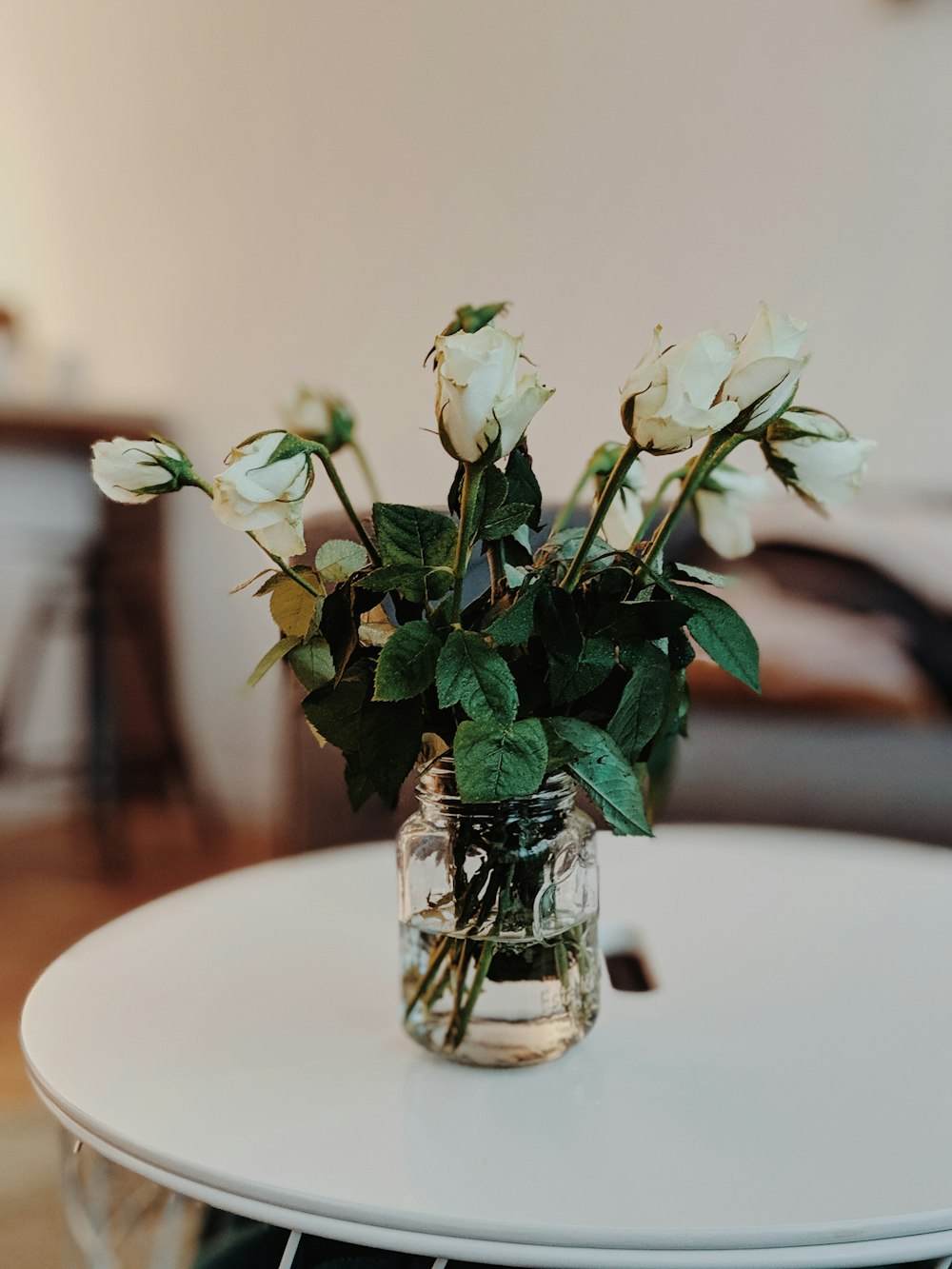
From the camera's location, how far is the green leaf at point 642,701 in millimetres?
553

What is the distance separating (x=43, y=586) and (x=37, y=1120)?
1.44 m

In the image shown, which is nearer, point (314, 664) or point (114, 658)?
point (314, 664)

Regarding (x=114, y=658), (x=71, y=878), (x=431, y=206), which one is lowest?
(x=71, y=878)

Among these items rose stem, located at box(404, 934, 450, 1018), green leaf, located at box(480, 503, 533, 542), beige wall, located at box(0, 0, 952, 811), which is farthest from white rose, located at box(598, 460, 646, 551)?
beige wall, located at box(0, 0, 952, 811)

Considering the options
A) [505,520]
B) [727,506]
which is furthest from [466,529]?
[727,506]

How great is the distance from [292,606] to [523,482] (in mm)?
133

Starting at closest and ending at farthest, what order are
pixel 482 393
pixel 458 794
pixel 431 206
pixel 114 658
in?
pixel 482 393 → pixel 458 794 → pixel 431 206 → pixel 114 658

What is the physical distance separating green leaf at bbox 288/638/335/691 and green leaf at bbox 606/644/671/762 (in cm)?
14

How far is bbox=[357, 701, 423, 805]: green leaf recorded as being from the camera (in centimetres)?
55

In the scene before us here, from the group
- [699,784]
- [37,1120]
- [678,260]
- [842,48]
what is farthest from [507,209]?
[37,1120]

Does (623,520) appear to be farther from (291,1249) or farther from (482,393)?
(291,1249)

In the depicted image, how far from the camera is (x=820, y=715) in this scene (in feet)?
4.85

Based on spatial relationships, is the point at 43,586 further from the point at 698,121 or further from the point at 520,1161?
the point at 520,1161

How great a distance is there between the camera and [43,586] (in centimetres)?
253
